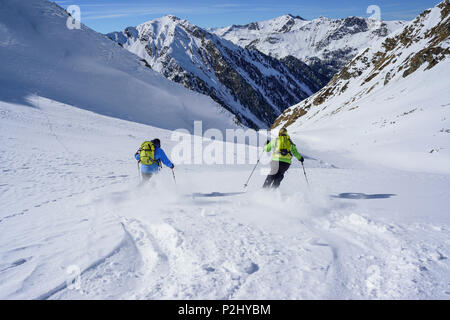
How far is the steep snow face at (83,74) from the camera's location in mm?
30047

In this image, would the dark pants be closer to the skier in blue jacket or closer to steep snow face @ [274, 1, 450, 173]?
the skier in blue jacket

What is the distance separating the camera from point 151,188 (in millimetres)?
8422

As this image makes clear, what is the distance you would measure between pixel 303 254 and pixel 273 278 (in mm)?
859

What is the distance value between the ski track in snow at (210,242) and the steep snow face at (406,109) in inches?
600

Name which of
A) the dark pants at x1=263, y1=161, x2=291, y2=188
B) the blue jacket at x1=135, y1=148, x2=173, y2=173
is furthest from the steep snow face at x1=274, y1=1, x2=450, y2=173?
the blue jacket at x1=135, y1=148, x2=173, y2=173

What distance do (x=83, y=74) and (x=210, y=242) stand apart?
128ft

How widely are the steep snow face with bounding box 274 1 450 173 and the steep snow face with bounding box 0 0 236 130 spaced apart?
17453mm

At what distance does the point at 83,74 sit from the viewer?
36.6m

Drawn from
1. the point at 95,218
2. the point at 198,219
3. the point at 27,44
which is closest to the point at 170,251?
the point at 198,219

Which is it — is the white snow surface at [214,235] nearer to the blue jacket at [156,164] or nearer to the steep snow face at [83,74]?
the blue jacket at [156,164]

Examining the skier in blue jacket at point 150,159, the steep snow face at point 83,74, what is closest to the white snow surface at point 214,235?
the skier in blue jacket at point 150,159

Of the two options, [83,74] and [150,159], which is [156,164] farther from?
[83,74]

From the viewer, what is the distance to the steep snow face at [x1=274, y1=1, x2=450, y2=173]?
21.8m
